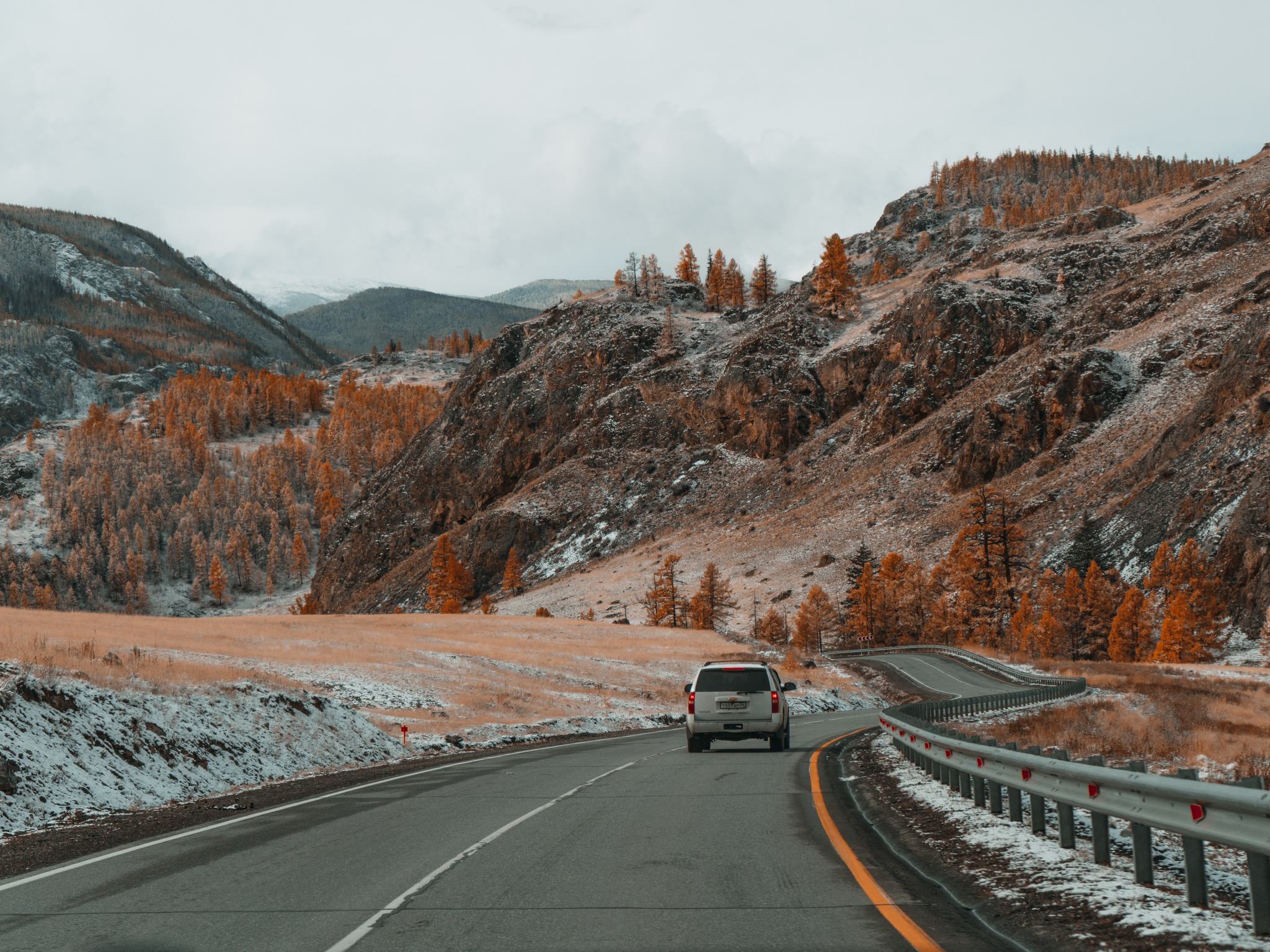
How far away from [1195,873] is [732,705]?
1471 centimetres

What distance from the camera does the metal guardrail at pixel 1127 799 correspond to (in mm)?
5121

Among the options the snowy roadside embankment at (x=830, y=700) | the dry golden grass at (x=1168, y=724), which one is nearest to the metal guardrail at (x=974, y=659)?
the dry golden grass at (x=1168, y=724)

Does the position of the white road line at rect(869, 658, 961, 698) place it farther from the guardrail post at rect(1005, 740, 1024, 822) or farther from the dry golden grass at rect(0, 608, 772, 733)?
the guardrail post at rect(1005, 740, 1024, 822)

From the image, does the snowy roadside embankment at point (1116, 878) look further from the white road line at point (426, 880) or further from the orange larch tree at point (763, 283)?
the orange larch tree at point (763, 283)

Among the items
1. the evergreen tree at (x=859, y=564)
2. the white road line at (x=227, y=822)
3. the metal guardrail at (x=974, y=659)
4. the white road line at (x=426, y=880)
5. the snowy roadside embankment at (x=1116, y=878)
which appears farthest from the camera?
the evergreen tree at (x=859, y=564)

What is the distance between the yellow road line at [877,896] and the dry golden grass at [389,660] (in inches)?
489

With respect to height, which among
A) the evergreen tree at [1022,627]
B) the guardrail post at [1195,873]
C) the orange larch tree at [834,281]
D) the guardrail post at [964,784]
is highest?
the orange larch tree at [834,281]

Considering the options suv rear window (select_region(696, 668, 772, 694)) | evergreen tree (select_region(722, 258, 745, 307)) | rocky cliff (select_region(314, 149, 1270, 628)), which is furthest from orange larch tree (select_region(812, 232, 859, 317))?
suv rear window (select_region(696, 668, 772, 694))

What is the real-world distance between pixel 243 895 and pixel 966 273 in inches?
6020

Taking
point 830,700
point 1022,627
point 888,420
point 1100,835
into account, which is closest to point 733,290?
point 888,420

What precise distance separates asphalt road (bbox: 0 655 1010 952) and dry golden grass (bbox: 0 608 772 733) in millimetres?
7956

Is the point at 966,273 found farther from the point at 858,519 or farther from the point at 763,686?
the point at 763,686

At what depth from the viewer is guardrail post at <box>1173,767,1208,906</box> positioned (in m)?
5.83

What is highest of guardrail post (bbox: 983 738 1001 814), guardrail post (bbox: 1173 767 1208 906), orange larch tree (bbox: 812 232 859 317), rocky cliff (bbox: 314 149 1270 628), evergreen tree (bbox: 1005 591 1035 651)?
orange larch tree (bbox: 812 232 859 317)
